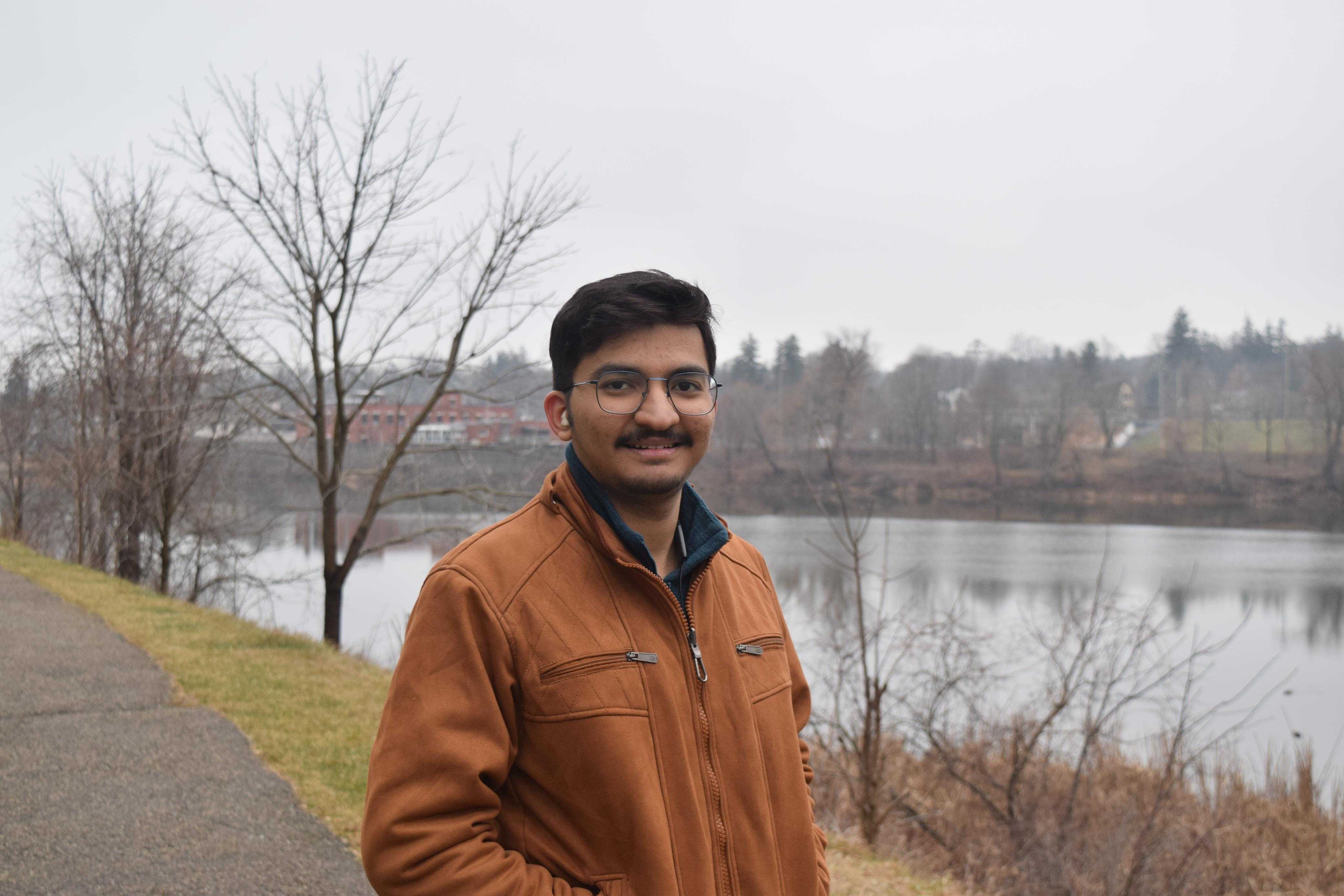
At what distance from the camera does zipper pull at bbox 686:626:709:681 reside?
173 cm

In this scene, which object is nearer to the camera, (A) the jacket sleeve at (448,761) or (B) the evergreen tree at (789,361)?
(A) the jacket sleeve at (448,761)

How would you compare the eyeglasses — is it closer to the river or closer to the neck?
the neck

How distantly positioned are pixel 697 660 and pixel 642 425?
1.35 ft

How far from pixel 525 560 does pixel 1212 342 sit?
377ft

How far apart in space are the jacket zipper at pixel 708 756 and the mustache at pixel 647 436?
20 cm

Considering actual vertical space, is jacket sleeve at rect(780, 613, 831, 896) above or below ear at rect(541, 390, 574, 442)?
below

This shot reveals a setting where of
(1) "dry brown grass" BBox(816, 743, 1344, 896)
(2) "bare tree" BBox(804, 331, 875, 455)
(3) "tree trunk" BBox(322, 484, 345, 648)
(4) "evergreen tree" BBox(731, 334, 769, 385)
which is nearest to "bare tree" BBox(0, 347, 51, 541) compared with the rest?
(3) "tree trunk" BBox(322, 484, 345, 648)

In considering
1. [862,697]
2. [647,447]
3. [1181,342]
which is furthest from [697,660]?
[1181,342]

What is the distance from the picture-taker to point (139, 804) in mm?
4477

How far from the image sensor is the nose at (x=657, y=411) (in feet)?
5.65

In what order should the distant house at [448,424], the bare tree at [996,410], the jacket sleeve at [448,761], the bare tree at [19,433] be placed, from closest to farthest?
the jacket sleeve at [448,761] < the distant house at [448,424] < the bare tree at [19,433] < the bare tree at [996,410]

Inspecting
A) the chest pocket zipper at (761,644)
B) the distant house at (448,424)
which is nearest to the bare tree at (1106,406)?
the distant house at (448,424)

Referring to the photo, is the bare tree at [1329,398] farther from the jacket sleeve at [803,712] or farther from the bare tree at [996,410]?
the jacket sleeve at [803,712]

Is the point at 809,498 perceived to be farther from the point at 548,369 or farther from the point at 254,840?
the point at 254,840
